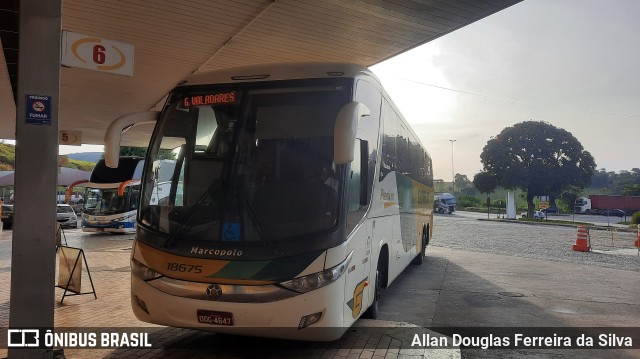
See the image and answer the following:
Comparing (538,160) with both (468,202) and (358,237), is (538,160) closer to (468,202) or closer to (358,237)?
(468,202)

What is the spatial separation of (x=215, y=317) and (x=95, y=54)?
336cm

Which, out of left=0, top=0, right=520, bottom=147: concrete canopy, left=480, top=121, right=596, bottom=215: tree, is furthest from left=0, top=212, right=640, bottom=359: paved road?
left=480, top=121, right=596, bottom=215: tree

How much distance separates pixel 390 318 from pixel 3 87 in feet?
47.2

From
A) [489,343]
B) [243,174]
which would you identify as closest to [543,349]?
[489,343]

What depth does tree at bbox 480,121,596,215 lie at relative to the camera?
4888 cm

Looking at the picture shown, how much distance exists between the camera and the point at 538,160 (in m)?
49.8

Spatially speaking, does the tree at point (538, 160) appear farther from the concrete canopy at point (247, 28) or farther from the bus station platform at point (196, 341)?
the bus station platform at point (196, 341)

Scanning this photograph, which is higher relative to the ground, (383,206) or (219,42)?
(219,42)

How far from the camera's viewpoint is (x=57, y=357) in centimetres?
475

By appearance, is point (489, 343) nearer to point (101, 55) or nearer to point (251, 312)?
point (251, 312)

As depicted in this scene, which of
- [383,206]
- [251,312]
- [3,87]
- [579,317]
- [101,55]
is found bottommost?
[579,317]

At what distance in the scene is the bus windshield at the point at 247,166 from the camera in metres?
4.93

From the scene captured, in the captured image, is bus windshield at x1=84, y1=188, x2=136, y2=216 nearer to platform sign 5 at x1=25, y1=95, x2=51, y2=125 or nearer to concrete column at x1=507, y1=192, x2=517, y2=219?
platform sign 5 at x1=25, y1=95, x2=51, y2=125

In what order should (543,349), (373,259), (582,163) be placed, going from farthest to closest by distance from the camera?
1. (582,163)
2. (373,259)
3. (543,349)
